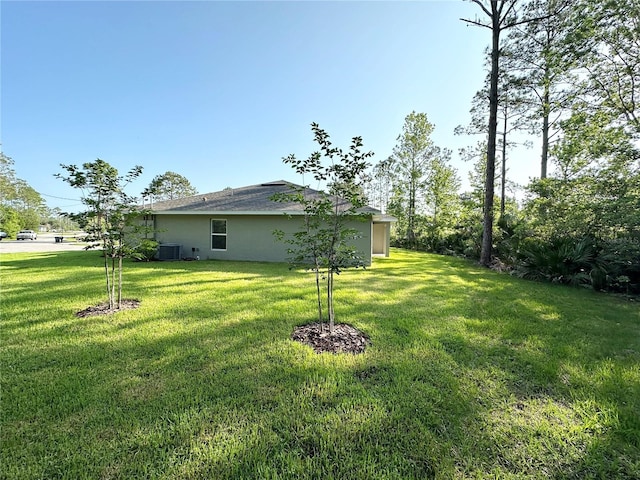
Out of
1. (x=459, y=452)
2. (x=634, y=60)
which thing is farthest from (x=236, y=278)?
(x=634, y=60)

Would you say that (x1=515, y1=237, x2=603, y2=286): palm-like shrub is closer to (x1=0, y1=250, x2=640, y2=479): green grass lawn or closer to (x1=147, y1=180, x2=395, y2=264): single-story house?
(x1=0, y1=250, x2=640, y2=479): green grass lawn

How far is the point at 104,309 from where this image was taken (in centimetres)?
460

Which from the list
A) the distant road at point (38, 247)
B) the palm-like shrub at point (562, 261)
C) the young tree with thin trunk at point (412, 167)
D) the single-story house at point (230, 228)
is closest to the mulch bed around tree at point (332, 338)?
the single-story house at point (230, 228)

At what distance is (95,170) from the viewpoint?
437cm

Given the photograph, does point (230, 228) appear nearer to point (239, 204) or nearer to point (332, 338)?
point (239, 204)

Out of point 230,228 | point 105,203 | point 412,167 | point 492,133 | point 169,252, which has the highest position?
point 412,167

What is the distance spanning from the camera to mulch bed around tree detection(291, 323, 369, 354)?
330 cm

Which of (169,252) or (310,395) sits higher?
(169,252)

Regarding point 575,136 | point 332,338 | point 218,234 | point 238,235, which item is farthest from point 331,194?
point 575,136

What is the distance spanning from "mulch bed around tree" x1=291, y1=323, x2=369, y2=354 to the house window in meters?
8.89

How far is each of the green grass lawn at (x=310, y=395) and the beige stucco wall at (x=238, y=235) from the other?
6.35m

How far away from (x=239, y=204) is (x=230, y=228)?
3.80 feet

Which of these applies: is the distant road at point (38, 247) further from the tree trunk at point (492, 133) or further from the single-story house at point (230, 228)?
the tree trunk at point (492, 133)

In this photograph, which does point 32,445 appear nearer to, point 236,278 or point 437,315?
point 437,315
